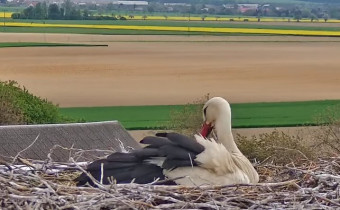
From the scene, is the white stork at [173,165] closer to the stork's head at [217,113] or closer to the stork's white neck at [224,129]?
the stork's white neck at [224,129]

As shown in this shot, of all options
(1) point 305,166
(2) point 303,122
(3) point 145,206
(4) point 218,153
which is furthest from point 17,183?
(2) point 303,122

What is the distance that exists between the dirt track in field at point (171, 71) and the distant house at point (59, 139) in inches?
768

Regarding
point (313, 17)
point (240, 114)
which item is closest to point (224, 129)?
point (240, 114)

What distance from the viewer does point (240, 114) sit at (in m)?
30.9

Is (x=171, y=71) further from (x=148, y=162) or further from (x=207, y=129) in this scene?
(x=148, y=162)

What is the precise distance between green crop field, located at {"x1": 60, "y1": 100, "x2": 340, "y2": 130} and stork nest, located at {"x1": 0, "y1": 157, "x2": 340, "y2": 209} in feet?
59.6

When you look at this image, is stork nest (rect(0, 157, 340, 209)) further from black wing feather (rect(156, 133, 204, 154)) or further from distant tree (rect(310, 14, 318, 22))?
distant tree (rect(310, 14, 318, 22))

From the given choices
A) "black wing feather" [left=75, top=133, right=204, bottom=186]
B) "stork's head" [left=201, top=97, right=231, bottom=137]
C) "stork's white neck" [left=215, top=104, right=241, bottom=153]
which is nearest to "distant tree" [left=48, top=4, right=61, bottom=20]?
"stork's head" [left=201, top=97, right=231, bottom=137]

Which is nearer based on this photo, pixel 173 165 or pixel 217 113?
pixel 173 165

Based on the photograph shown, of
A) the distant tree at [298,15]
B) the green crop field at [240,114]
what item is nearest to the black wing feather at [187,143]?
the green crop field at [240,114]

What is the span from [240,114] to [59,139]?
18545 millimetres

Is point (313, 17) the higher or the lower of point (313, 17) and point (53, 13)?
the lower

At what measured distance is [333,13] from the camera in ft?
513

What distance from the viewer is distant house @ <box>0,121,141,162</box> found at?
1198cm
